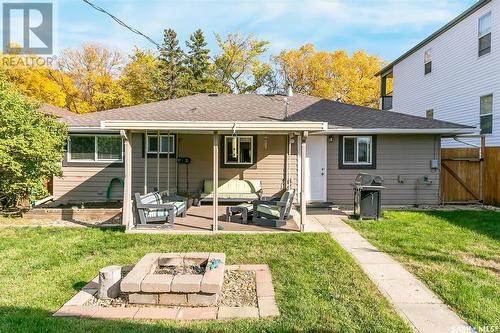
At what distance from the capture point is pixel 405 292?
4348 mm

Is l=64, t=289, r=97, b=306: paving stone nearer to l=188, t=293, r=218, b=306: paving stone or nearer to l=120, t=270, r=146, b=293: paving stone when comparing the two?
l=120, t=270, r=146, b=293: paving stone

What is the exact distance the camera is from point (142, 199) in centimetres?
761

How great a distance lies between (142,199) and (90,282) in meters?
3.21

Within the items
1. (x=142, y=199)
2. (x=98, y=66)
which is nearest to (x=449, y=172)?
(x=142, y=199)

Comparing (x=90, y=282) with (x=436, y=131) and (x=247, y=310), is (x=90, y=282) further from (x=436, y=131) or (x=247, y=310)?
(x=436, y=131)

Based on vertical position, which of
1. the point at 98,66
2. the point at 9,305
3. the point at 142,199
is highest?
the point at 98,66

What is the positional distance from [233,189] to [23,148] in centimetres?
556

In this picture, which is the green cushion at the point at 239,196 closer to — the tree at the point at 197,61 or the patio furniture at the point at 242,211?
the patio furniture at the point at 242,211

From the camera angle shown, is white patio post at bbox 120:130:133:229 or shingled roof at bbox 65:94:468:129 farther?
shingled roof at bbox 65:94:468:129

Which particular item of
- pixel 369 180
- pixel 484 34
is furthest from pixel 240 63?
pixel 369 180

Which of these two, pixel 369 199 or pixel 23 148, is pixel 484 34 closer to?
pixel 369 199

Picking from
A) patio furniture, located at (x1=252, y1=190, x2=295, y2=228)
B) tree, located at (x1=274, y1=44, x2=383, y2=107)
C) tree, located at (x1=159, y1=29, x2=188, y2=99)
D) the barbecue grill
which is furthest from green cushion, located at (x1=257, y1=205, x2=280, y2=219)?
tree, located at (x1=274, y1=44, x2=383, y2=107)

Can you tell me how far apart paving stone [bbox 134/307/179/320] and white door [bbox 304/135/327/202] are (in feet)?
26.1

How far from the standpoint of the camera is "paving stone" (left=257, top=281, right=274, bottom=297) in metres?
4.15
